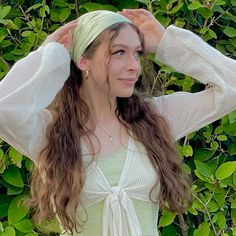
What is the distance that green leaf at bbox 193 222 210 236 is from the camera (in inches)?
100.0

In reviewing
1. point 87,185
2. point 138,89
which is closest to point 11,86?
point 87,185

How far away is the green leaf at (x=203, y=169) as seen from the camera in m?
2.51

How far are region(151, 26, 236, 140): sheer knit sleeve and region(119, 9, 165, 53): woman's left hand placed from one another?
0.02 metres

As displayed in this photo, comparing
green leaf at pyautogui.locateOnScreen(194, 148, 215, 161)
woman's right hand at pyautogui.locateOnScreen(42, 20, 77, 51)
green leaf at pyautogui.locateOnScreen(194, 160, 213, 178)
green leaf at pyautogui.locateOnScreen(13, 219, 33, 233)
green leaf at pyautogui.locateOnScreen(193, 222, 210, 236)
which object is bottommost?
green leaf at pyautogui.locateOnScreen(193, 222, 210, 236)

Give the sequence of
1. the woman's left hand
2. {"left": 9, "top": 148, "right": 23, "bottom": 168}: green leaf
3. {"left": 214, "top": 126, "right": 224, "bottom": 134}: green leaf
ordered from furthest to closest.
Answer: {"left": 214, "top": 126, "right": 224, "bottom": 134}: green leaf, {"left": 9, "top": 148, "right": 23, "bottom": 168}: green leaf, the woman's left hand

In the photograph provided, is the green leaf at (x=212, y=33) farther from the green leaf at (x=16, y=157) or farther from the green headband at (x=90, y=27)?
the green leaf at (x=16, y=157)

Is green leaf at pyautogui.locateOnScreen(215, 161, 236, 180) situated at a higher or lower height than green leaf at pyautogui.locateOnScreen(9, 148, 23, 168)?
A: lower

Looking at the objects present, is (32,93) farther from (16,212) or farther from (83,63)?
(16,212)

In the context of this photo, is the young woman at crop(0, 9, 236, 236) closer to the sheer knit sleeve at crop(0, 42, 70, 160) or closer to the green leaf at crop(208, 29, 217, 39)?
the sheer knit sleeve at crop(0, 42, 70, 160)

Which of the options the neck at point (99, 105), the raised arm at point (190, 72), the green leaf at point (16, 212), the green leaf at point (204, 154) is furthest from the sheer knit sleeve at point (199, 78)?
the green leaf at point (16, 212)

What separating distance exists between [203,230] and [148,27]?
2.34ft

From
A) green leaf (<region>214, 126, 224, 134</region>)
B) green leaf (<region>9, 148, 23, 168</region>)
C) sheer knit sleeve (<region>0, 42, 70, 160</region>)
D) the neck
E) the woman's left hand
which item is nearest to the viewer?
sheer knit sleeve (<region>0, 42, 70, 160</region>)

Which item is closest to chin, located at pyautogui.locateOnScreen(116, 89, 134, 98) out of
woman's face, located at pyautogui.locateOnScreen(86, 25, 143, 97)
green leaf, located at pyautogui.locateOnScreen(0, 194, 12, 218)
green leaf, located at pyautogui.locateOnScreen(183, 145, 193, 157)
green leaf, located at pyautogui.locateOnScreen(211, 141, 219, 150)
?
woman's face, located at pyautogui.locateOnScreen(86, 25, 143, 97)

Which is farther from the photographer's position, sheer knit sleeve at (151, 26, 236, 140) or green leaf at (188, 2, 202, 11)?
green leaf at (188, 2, 202, 11)
